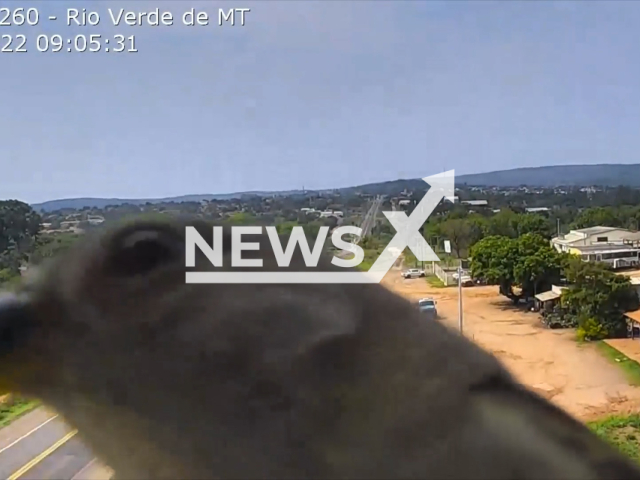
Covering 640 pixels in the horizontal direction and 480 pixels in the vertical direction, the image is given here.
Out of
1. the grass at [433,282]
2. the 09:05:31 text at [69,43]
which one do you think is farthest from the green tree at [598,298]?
the 09:05:31 text at [69,43]

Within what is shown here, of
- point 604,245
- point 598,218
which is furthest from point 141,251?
point 604,245

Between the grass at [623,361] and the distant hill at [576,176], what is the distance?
4.06 feet

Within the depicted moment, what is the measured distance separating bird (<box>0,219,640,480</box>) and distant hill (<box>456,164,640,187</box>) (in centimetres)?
194

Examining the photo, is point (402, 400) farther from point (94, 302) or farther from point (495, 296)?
point (495, 296)

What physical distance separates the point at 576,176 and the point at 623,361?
147 centimetres

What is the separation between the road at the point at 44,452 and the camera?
17 centimetres

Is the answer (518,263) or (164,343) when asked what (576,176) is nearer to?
(518,263)

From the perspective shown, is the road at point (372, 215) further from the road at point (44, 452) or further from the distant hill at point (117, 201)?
the road at point (44, 452)

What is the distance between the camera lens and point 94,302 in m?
0.14

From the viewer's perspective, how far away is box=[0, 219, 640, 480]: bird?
0.14 m

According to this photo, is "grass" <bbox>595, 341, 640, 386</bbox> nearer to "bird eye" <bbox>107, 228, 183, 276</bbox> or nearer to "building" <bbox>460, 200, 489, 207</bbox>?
"building" <bbox>460, 200, 489, 207</bbox>

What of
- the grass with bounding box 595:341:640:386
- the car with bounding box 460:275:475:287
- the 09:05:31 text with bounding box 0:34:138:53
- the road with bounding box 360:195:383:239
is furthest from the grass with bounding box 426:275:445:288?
the grass with bounding box 595:341:640:386

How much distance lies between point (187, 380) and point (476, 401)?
0.07 metres

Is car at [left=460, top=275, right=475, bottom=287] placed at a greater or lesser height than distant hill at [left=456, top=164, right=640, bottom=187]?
lesser
